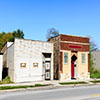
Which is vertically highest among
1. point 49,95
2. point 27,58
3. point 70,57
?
point 70,57

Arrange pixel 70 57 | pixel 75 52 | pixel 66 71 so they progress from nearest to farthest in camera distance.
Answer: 1. pixel 66 71
2. pixel 70 57
3. pixel 75 52

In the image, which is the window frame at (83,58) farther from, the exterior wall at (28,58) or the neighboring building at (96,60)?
the neighboring building at (96,60)

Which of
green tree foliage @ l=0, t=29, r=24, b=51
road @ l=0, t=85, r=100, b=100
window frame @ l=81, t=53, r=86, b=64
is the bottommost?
road @ l=0, t=85, r=100, b=100

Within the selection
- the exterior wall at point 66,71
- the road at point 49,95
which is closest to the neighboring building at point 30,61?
the exterior wall at point 66,71

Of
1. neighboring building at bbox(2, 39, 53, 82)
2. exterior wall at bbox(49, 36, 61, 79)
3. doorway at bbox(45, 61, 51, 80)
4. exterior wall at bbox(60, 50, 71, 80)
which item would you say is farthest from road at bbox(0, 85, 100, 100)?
exterior wall at bbox(49, 36, 61, 79)

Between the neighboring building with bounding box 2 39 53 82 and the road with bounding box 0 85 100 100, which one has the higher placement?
the neighboring building with bounding box 2 39 53 82

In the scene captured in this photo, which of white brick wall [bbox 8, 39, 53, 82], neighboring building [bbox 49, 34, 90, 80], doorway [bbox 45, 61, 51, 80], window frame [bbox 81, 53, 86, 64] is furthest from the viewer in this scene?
window frame [bbox 81, 53, 86, 64]

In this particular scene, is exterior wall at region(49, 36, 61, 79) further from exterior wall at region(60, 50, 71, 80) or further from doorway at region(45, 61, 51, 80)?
doorway at region(45, 61, 51, 80)

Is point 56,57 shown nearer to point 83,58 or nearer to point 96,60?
point 83,58

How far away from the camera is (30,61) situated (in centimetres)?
1892

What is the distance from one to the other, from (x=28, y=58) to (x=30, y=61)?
441 millimetres

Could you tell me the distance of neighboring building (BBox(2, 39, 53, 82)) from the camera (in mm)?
18125

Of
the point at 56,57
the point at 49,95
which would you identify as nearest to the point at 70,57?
the point at 56,57

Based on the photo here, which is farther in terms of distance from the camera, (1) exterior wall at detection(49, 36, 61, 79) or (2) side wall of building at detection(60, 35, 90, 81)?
(1) exterior wall at detection(49, 36, 61, 79)
